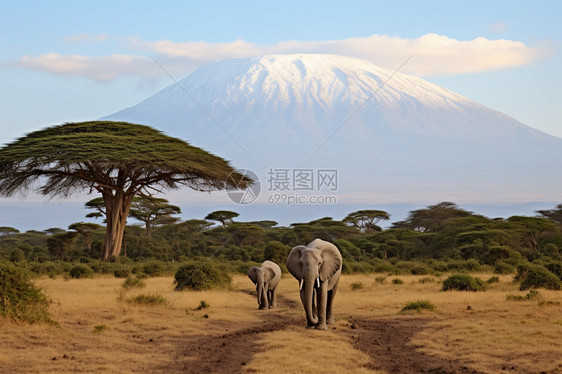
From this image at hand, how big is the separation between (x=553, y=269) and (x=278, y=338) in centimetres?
1601

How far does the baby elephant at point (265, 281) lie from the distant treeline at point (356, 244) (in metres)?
13.9

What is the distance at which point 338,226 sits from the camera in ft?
192

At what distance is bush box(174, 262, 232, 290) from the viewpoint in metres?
22.0

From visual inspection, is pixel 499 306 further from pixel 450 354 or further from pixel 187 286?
pixel 187 286

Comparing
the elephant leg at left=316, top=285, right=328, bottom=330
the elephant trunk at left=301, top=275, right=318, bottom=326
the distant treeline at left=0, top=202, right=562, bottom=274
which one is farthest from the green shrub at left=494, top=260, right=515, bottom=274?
the elephant trunk at left=301, top=275, right=318, bottom=326

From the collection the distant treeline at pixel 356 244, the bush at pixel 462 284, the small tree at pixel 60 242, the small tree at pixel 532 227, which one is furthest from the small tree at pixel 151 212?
the bush at pixel 462 284

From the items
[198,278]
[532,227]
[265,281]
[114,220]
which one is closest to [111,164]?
[114,220]

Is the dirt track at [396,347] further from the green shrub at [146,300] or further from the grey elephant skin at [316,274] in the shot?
the green shrub at [146,300]

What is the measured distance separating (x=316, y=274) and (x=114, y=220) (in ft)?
75.6

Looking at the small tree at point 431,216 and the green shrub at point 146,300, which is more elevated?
the small tree at point 431,216

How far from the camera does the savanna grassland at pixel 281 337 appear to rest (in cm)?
990

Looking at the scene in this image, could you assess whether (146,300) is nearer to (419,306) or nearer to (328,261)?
(328,261)

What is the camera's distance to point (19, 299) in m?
13.4

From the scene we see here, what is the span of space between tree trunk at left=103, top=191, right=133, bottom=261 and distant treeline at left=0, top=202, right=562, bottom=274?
0.82 meters
